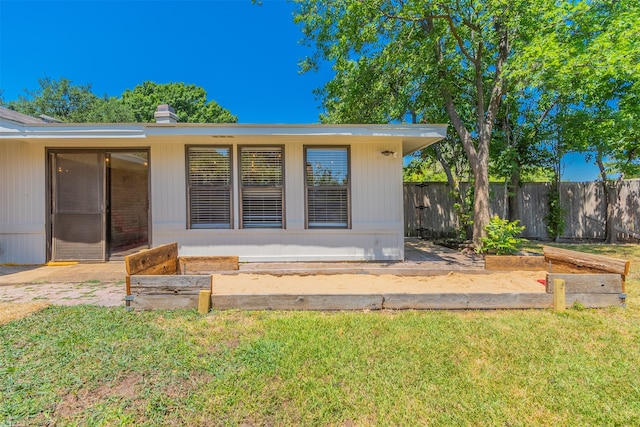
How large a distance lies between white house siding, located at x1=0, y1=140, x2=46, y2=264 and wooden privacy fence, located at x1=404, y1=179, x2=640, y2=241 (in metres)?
9.50

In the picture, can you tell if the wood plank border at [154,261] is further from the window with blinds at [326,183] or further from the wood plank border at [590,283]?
the wood plank border at [590,283]

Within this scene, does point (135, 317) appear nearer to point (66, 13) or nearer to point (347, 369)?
point (347, 369)

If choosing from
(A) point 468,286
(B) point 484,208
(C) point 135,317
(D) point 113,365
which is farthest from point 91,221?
(B) point 484,208

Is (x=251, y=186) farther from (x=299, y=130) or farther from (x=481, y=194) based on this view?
(x=481, y=194)

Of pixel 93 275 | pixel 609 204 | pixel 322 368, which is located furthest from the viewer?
pixel 609 204

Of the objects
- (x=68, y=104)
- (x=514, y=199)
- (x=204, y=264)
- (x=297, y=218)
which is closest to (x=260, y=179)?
(x=297, y=218)

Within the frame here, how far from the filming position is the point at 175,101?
24.0 metres

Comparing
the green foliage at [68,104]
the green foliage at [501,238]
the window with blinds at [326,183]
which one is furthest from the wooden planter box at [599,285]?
the green foliage at [68,104]

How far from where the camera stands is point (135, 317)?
3.06m

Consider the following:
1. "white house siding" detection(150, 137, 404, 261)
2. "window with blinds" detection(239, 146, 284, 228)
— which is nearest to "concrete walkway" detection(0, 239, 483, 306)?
"white house siding" detection(150, 137, 404, 261)

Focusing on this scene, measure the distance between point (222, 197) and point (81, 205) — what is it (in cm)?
303

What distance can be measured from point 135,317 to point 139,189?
187 inches

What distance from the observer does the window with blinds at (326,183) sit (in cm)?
614

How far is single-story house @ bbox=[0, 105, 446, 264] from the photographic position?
6.00m
